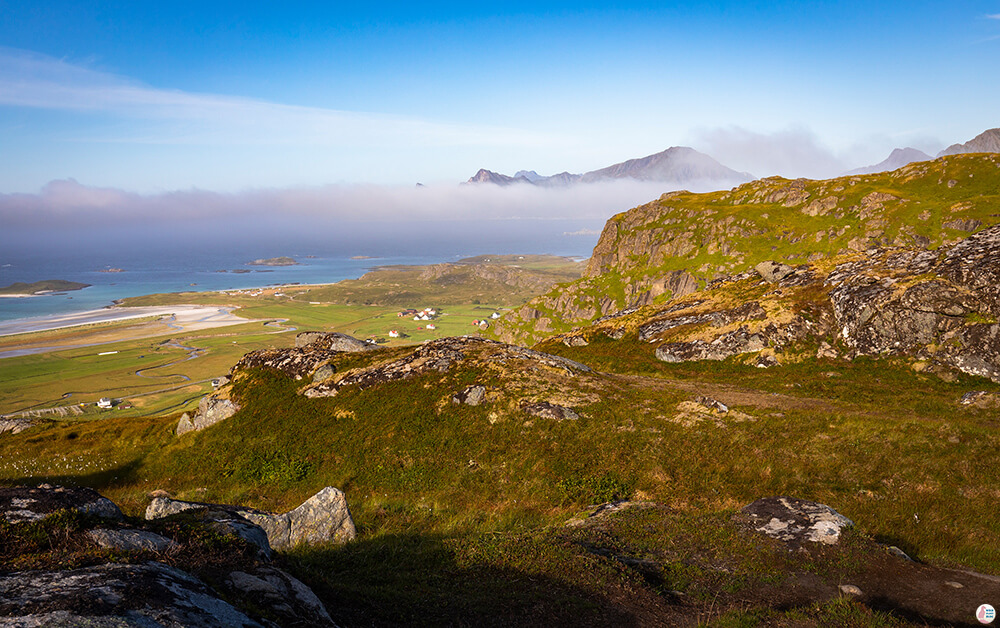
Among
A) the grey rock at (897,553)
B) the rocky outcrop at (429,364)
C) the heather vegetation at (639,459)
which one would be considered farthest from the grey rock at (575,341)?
the grey rock at (897,553)

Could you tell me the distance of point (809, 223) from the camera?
15438 centimetres

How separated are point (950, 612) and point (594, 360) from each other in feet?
108

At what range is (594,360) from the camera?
43.9 m

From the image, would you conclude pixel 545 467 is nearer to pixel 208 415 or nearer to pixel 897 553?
pixel 897 553

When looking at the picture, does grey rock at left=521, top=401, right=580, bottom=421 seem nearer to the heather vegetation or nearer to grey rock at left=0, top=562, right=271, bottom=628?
the heather vegetation

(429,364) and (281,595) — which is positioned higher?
(281,595)

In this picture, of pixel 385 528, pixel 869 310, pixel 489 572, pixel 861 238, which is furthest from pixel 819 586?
pixel 861 238

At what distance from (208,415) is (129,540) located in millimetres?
26753

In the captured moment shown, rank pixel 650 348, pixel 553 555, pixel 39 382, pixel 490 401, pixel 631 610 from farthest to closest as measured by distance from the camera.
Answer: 1. pixel 39 382
2. pixel 650 348
3. pixel 490 401
4. pixel 553 555
5. pixel 631 610

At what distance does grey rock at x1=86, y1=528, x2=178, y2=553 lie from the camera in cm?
924

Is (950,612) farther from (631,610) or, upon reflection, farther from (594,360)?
(594,360)

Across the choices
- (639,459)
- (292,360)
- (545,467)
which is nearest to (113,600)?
(545,467)

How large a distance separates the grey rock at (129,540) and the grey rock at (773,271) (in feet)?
178
